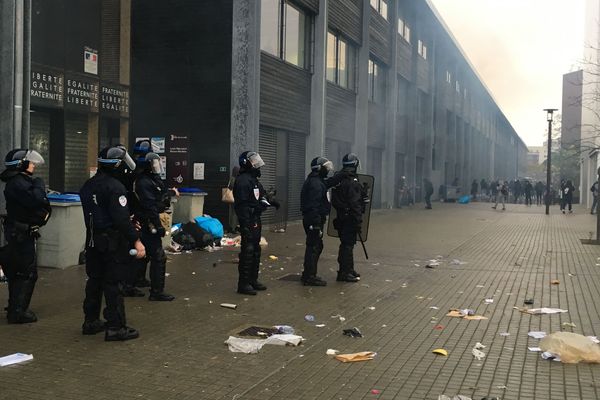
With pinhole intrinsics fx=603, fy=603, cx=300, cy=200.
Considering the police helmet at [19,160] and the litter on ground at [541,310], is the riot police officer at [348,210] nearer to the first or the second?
the litter on ground at [541,310]

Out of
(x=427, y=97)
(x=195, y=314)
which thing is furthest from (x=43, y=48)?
(x=427, y=97)

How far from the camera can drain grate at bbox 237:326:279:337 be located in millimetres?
5461

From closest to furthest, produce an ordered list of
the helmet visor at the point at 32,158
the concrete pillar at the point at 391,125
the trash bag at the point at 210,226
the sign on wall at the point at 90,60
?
the helmet visor at the point at 32,158, the trash bag at the point at 210,226, the sign on wall at the point at 90,60, the concrete pillar at the point at 391,125

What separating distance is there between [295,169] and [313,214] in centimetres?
961

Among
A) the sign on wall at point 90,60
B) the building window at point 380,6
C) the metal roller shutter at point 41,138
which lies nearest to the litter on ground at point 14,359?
the metal roller shutter at point 41,138

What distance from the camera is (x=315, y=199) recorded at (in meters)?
7.93

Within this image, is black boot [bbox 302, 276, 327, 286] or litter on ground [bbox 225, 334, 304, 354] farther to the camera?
black boot [bbox 302, 276, 327, 286]

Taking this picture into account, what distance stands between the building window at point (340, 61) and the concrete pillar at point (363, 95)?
1.24ft

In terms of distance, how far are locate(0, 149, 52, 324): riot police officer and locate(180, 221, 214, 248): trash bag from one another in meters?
5.51

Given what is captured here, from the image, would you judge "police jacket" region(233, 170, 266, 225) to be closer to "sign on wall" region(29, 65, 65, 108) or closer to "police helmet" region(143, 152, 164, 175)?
"police helmet" region(143, 152, 164, 175)

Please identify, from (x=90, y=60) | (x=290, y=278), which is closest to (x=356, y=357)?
(x=290, y=278)

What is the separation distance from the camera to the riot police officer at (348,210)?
27.0 ft

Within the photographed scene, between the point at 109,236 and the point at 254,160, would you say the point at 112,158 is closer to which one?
the point at 109,236

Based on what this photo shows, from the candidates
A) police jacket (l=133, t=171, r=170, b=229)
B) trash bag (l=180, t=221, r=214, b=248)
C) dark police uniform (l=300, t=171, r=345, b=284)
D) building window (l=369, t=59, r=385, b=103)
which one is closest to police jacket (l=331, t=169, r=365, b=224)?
dark police uniform (l=300, t=171, r=345, b=284)
